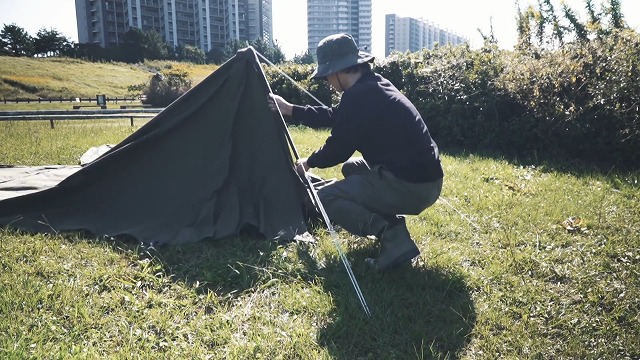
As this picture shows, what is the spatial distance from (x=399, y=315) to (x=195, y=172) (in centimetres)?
254

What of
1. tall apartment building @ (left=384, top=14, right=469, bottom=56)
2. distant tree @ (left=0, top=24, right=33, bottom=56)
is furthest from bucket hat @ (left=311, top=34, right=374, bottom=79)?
tall apartment building @ (left=384, top=14, right=469, bottom=56)

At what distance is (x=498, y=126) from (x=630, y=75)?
224 cm

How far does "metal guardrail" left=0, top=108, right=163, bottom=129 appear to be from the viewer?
12555mm

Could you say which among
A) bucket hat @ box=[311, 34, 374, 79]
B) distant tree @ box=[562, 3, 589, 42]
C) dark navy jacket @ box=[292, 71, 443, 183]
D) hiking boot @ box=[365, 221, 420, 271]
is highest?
distant tree @ box=[562, 3, 589, 42]

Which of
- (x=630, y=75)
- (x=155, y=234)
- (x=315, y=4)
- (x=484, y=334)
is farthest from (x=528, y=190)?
(x=315, y=4)

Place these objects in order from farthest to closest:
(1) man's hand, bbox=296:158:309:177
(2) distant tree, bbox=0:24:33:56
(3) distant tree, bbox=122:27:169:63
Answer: (3) distant tree, bbox=122:27:169:63, (2) distant tree, bbox=0:24:33:56, (1) man's hand, bbox=296:158:309:177

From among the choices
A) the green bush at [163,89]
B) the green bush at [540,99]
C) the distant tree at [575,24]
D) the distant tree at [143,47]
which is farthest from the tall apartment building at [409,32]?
the green bush at [540,99]

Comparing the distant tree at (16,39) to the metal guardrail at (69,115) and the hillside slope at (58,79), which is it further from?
the metal guardrail at (69,115)

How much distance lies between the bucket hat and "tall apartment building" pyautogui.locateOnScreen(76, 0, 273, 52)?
266 feet

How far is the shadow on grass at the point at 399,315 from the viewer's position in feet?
8.39

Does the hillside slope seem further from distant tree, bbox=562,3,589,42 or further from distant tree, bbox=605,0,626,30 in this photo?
distant tree, bbox=605,0,626,30

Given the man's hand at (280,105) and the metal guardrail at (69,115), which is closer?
the man's hand at (280,105)

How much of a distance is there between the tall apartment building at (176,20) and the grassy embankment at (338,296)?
8100 centimetres

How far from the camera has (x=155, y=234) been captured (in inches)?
160
